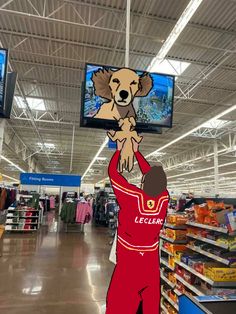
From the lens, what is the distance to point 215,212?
3184 millimetres

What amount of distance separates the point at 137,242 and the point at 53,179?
469 inches

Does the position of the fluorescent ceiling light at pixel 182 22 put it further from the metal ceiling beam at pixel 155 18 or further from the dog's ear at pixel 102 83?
the dog's ear at pixel 102 83

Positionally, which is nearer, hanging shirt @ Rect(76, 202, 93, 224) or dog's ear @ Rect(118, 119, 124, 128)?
dog's ear @ Rect(118, 119, 124, 128)

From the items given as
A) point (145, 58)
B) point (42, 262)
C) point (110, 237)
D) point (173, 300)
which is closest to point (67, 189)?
point (110, 237)

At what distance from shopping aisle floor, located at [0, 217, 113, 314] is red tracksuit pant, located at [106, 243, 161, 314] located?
2.91 metres

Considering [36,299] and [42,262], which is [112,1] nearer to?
[36,299]

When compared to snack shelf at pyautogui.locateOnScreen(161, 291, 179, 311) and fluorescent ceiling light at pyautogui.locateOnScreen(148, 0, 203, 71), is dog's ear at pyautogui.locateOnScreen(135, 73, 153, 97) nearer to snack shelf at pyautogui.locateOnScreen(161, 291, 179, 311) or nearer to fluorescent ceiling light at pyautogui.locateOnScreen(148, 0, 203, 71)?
snack shelf at pyautogui.locateOnScreen(161, 291, 179, 311)

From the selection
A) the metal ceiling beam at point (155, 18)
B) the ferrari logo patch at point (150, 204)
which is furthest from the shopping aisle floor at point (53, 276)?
the metal ceiling beam at point (155, 18)

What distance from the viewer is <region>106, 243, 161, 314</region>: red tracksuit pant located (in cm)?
176

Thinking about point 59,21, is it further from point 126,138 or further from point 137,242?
point 137,242

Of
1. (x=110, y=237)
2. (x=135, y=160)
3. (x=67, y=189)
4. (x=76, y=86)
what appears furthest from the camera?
(x=67, y=189)

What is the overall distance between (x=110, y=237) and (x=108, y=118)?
34.8ft

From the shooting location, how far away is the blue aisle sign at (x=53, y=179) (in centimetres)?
1326

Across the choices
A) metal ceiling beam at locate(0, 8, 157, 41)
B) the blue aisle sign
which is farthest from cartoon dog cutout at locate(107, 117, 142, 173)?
the blue aisle sign
